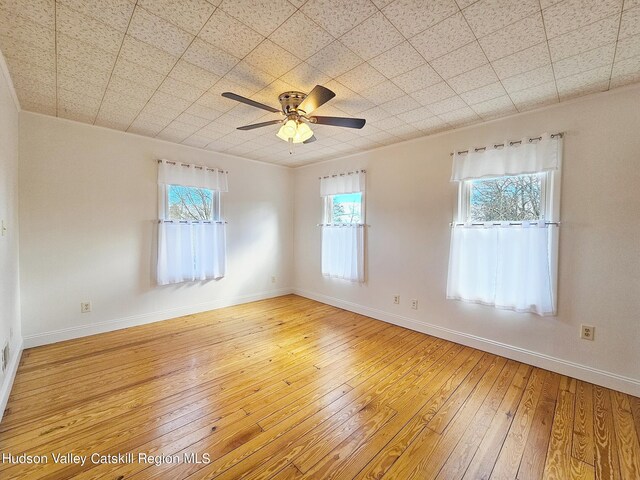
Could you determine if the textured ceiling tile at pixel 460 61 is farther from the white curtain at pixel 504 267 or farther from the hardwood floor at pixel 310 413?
the hardwood floor at pixel 310 413

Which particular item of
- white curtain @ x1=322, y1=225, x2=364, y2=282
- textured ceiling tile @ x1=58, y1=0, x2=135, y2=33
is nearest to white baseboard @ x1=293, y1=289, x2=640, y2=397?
white curtain @ x1=322, y1=225, x2=364, y2=282

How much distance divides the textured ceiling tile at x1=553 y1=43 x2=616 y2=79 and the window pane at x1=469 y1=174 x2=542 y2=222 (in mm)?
901

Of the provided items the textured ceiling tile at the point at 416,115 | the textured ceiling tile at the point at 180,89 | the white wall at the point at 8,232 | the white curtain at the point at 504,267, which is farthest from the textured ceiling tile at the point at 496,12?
the white wall at the point at 8,232

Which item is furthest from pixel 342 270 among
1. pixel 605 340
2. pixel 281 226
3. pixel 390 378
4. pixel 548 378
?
pixel 605 340

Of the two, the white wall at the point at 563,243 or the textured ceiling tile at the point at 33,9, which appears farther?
the white wall at the point at 563,243

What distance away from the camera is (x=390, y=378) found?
2.28m

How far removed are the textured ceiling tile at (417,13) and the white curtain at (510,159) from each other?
170 cm

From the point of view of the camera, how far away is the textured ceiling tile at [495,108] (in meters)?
2.37

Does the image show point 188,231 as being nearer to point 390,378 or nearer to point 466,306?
point 390,378

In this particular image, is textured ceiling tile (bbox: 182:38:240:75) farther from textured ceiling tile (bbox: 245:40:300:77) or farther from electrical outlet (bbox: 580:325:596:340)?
electrical outlet (bbox: 580:325:596:340)

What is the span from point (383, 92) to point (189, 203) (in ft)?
9.60

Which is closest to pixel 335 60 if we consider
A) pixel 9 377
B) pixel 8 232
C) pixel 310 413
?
pixel 310 413

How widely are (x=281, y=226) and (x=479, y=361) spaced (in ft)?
11.6

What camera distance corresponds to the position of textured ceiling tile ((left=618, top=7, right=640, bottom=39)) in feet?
4.50
